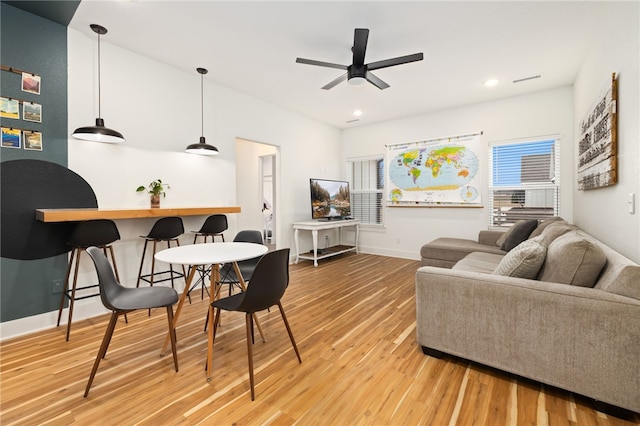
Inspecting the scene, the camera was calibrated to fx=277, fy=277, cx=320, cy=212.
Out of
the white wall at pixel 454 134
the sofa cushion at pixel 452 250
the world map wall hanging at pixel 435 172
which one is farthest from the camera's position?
the world map wall hanging at pixel 435 172

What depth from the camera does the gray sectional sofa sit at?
148 cm

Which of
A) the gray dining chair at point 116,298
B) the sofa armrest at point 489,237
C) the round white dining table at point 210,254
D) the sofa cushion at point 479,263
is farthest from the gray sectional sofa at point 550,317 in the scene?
the sofa armrest at point 489,237

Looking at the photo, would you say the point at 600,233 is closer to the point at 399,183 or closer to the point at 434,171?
the point at 434,171

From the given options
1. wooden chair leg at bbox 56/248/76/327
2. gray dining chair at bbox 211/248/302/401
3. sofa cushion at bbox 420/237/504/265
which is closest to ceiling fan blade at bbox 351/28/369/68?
gray dining chair at bbox 211/248/302/401

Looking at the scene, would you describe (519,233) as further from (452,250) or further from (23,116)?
(23,116)

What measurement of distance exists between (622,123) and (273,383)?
10.0ft

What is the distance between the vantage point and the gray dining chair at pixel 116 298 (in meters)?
1.73

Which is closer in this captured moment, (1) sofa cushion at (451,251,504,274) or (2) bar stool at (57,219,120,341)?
(2) bar stool at (57,219,120,341)

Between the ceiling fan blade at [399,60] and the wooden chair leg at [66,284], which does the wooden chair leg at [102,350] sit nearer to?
the wooden chair leg at [66,284]

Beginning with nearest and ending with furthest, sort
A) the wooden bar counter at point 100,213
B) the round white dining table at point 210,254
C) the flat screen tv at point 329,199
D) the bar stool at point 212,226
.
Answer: the round white dining table at point 210,254
the wooden bar counter at point 100,213
the bar stool at point 212,226
the flat screen tv at point 329,199

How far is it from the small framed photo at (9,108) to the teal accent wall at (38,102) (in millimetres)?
37

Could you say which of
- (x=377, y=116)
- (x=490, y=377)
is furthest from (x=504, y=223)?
(x=490, y=377)

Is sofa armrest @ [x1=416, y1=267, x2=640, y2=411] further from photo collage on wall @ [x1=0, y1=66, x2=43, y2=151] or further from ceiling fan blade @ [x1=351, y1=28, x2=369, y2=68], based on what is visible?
photo collage on wall @ [x1=0, y1=66, x2=43, y2=151]

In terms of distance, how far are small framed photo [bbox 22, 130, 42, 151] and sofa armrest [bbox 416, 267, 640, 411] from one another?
3624 millimetres
